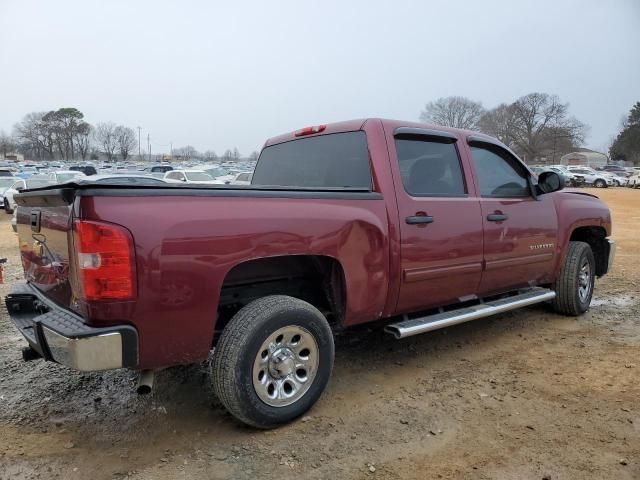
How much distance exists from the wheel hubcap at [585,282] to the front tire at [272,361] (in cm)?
347

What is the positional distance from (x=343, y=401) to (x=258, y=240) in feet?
4.33

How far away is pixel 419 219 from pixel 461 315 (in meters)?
0.88

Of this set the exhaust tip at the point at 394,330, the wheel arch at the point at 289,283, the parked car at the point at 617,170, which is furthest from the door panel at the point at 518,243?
the parked car at the point at 617,170

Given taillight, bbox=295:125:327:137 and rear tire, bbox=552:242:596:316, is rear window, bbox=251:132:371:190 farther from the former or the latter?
rear tire, bbox=552:242:596:316

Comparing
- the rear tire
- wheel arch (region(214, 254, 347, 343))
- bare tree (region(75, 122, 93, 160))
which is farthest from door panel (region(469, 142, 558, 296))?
bare tree (region(75, 122, 93, 160))

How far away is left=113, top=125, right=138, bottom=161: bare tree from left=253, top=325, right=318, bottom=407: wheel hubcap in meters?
121

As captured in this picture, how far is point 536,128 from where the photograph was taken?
9075 centimetres

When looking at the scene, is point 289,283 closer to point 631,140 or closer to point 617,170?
point 617,170

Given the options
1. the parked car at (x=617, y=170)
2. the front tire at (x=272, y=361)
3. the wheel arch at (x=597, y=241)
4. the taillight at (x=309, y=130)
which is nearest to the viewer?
the front tire at (x=272, y=361)

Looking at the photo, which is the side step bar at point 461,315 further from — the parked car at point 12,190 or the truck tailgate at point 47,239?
the parked car at point 12,190

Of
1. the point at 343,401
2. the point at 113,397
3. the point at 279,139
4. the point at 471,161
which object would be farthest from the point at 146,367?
the point at 471,161

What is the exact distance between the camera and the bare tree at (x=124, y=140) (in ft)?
379

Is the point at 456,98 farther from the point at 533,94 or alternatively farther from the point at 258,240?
the point at 258,240

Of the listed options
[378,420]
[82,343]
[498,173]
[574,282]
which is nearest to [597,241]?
[574,282]
